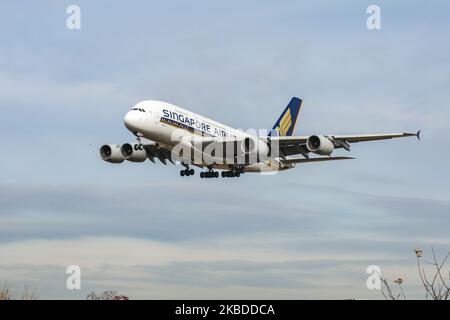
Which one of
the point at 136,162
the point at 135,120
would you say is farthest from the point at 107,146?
the point at 135,120

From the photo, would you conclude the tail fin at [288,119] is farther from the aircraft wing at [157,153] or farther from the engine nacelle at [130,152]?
the engine nacelle at [130,152]

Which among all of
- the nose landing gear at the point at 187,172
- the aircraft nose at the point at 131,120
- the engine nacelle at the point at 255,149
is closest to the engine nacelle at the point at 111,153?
the nose landing gear at the point at 187,172

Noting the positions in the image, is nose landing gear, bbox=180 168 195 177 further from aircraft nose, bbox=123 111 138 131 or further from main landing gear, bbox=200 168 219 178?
aircraft nose, bbox=123 111 138 131

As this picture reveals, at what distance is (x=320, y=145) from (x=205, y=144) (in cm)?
756

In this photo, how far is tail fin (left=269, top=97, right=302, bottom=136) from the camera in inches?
2523

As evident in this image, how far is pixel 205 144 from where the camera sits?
48500mm

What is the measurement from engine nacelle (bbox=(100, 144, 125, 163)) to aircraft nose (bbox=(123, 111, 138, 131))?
6252mm

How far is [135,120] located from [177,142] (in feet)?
10.6

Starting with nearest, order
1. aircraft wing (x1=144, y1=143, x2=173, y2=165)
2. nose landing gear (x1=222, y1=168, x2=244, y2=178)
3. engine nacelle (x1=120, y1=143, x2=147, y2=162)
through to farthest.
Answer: nose landing gear (x1=222, y1=168, x2=244, y2=178) → engine nacelle (x1=120, y1=143, x2=147, y2=162) → aircraft wing (x1=144, y1=143, x2=173, y2=165)

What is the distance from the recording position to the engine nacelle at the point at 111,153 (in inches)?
2079

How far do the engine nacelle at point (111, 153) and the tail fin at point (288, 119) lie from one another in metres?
14.9

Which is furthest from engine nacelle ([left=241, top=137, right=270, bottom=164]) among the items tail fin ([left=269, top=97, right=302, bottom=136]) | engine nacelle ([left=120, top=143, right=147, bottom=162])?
tail fin ([left=269, top=97, right=302, bottom=136])

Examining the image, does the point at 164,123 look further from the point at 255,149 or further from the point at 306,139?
the point at 306,139
